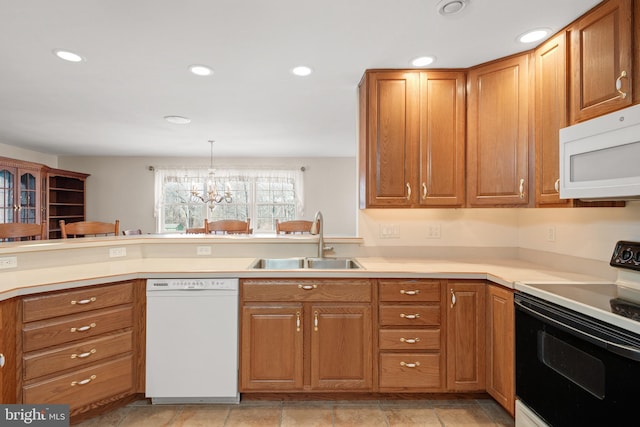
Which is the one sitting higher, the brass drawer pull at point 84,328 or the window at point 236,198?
the window at point 236,198

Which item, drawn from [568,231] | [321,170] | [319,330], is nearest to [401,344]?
[319,330]

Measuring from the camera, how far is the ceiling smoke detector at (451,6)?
5.23ft

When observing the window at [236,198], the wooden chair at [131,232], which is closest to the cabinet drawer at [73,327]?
the wooden chair at [131,232]

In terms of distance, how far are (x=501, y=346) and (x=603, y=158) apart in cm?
108

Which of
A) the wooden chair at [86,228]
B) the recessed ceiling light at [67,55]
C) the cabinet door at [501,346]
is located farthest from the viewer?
the wooden chair at [86,228]

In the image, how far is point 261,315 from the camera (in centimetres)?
198

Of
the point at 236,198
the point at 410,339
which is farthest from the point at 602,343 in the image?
the point at 236,198

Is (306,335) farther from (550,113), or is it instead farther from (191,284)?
(550,113)

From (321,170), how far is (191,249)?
444cm

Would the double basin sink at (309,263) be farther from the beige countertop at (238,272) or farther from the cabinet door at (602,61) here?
the cabinet door at (602,61)

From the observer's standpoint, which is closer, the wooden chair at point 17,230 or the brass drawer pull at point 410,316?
the brass drawer pull at point 410,316

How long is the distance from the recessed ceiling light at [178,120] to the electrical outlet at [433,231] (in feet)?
9.62

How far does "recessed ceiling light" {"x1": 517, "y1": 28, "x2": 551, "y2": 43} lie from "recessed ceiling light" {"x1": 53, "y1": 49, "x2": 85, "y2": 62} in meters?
2.79

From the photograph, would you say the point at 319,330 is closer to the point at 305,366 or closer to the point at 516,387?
the point at 305,366
